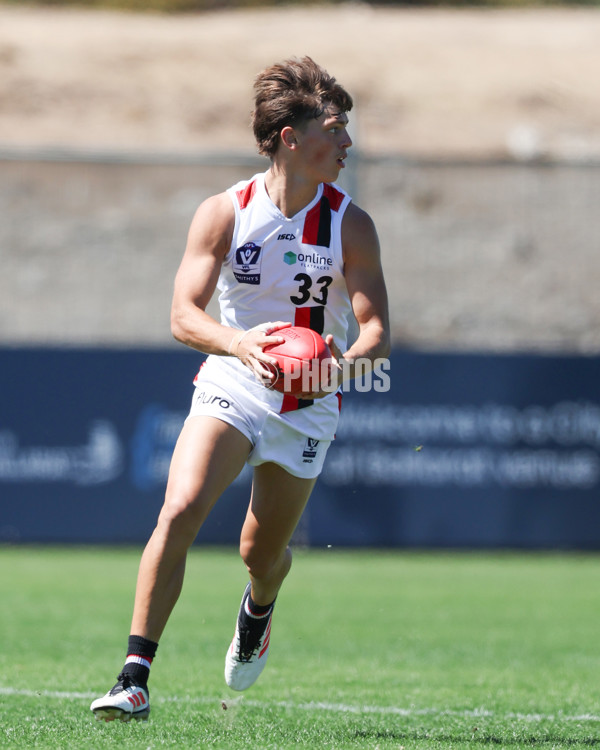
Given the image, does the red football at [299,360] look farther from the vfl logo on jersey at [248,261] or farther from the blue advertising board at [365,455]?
the blue advertising board at [365,455]

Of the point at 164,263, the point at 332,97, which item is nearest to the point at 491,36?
the point at 164,263

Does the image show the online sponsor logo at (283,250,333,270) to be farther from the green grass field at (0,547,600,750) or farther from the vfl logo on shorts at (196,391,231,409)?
the green grass field at (0,547,600,750)

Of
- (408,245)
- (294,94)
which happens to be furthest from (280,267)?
(408,245)

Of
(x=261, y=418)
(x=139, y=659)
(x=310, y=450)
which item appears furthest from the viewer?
(x=310, y=450)

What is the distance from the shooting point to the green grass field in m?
4.82

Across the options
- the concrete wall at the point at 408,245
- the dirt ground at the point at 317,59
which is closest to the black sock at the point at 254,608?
the concrete wall at the point at 408,245

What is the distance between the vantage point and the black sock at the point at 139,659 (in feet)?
14.8

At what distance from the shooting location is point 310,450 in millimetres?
5195

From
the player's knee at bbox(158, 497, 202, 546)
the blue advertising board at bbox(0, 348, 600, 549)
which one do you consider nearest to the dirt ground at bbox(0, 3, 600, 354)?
the blue advertising board at bbox(0, 348, 600, 549)

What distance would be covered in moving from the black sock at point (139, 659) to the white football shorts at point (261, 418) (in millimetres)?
907

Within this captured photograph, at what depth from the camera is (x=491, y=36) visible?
1166 inches

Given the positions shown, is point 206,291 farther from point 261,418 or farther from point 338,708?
point 338,708

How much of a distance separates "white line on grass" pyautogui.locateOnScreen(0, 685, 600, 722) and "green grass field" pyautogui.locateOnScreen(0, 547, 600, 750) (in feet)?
0.04

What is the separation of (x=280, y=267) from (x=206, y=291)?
1.13 feet
